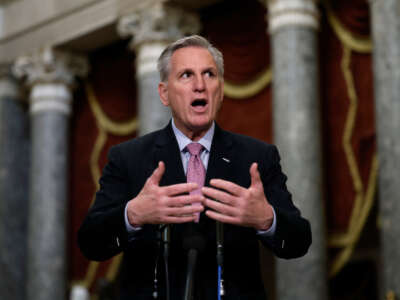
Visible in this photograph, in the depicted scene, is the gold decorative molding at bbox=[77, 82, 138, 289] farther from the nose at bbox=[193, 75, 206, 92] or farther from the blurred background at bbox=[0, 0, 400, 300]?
the nose at bbox=[193, 75, 206, 92]

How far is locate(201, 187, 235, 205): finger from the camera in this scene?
1.82 metres

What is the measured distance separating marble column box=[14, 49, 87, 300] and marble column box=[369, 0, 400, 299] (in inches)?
198

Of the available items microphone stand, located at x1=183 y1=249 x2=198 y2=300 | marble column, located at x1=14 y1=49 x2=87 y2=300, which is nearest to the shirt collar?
microphone stand, located at x1=183 y1=249 x2=198 y2=300

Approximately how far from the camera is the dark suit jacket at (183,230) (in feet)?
6.57

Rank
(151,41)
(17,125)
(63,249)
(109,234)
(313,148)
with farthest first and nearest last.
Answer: (17,125) → (63,249) → (151,41) → (313,148) → (109,234)

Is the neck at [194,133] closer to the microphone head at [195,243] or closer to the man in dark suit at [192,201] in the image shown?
the man in dark suit at [192,201]

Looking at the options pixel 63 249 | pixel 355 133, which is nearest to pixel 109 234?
pixel 355 133

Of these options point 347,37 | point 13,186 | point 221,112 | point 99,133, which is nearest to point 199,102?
point 347,37

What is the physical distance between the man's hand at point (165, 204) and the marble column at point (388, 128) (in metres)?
4.45

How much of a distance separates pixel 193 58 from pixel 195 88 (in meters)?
0.09

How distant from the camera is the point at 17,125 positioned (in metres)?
10.9

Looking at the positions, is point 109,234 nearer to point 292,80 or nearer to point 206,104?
point 206,104

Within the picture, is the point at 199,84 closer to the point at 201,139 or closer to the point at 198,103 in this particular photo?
the point at 198,103

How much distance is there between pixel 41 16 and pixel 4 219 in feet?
10.1
